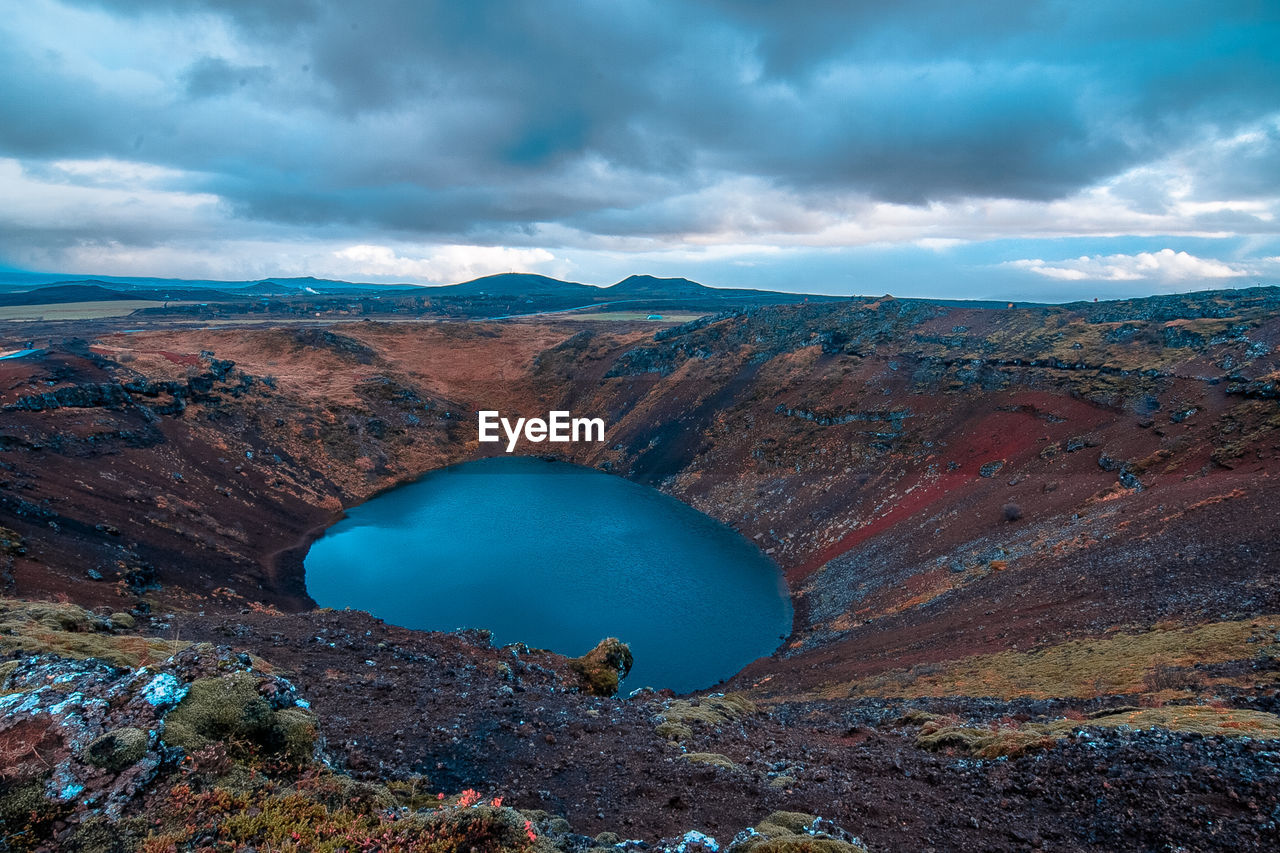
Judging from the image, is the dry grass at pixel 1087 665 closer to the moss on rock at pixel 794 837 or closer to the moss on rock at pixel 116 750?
the moss on rock at pixel 794 837

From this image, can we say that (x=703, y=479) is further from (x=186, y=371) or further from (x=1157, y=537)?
(x=186, y=371)

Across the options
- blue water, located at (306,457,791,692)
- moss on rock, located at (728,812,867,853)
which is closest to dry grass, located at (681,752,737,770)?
moss on rock, located at (728,812,867,853)

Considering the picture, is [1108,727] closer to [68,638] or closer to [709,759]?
[709,759]

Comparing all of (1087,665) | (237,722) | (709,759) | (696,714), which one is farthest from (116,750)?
(1087,665)

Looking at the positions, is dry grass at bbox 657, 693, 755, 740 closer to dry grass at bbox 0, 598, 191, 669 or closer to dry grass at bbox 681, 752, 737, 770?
dry grass at bbox 681, 752, 737, 770

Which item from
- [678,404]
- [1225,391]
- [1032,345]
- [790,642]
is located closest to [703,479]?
[678,404]

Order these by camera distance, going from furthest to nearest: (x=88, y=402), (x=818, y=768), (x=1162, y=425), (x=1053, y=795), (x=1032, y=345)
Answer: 1. (x=1032, y=345)
2. (x=88, y=402)
3. (x=1162, y=425)
4. (x=818, y=768)
5. (x=1053, y=795)
